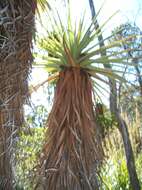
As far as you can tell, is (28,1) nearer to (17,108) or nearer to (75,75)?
(17,108)

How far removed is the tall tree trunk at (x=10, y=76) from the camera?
8.41 feet

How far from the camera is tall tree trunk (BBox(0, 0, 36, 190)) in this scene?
256 cm

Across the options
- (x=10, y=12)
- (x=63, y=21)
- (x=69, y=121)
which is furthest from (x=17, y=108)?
(x=63, y=21)

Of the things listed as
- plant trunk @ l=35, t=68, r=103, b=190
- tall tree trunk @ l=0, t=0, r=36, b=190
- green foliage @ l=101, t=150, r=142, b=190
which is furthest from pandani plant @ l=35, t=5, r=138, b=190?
green foliage @ l=101, t=150, r=142, b=190

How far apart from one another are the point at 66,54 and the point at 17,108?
52.8 inches

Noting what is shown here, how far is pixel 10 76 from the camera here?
2.64 m

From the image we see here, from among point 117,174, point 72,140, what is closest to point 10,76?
point 72,140

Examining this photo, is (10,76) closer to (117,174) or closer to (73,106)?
(73,106)

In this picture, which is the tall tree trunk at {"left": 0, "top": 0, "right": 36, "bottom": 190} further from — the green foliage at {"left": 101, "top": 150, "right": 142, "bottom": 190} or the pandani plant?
the green foliage at {"left": 101, "top": 150, "right": 142, "bottom": 190}

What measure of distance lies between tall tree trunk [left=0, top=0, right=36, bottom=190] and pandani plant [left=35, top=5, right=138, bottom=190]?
2.25 feet

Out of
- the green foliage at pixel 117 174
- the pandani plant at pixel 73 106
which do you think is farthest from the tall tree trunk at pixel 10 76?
the green foliage at pixel 117 174

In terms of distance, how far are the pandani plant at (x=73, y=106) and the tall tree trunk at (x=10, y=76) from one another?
2.25ft

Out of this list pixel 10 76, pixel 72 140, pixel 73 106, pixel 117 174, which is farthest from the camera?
pixel 117 174

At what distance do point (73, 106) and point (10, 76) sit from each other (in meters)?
1.17
